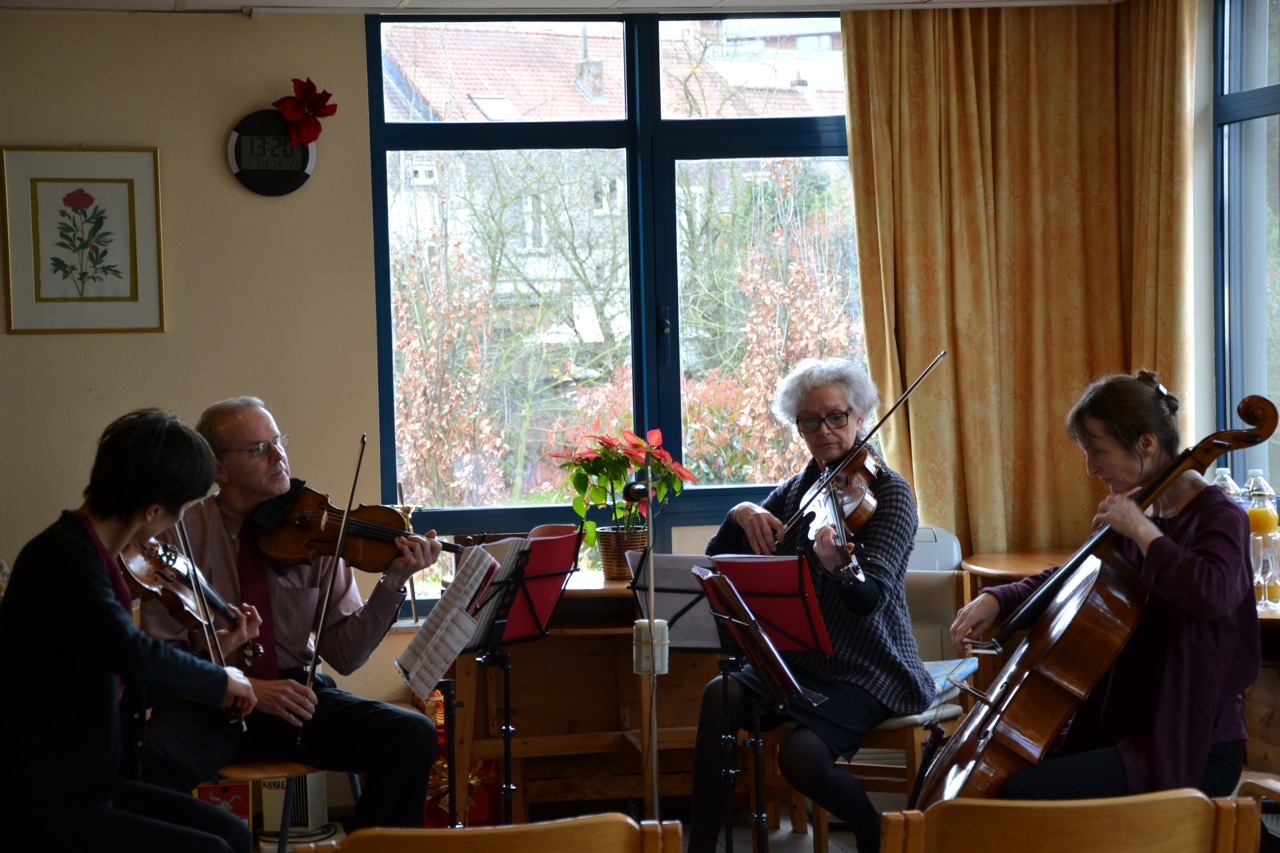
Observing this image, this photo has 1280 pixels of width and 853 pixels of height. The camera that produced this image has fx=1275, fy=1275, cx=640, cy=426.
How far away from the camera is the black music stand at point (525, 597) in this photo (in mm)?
2699

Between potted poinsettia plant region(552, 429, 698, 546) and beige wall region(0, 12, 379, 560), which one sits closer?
potted poinsettia plant region(552, 429, 698, 546)

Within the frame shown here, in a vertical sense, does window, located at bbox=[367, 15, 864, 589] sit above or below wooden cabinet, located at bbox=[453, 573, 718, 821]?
above

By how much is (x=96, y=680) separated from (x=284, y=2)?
7.88 ft

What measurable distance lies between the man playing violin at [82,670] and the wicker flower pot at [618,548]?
1673 mm

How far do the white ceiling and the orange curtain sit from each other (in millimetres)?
64

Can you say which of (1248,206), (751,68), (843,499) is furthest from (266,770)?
(1248,206)

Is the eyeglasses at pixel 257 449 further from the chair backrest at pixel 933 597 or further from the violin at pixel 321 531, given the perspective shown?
the chair backrest at pixel 933 597

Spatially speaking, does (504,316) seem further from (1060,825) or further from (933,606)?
(1060,825)

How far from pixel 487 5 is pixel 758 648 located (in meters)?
2.26

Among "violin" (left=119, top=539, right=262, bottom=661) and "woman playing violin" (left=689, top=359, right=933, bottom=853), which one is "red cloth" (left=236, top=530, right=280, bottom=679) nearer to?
"violin" (left=119, top=539, right=262, bottom=661)

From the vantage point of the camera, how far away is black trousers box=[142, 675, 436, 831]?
2600 millimetres

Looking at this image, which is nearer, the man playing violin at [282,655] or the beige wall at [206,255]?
the man playing violin at [282,655]

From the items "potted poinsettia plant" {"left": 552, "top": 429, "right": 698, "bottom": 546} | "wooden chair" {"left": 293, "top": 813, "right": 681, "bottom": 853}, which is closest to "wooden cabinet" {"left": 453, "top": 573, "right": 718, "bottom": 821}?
"potted poinsettia plant" {"left": 552, "top": 429, "right": 698, "bottom": 546}

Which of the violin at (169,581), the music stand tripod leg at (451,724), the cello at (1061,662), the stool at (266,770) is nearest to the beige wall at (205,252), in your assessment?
the music stand tripod leg at (451,724)
